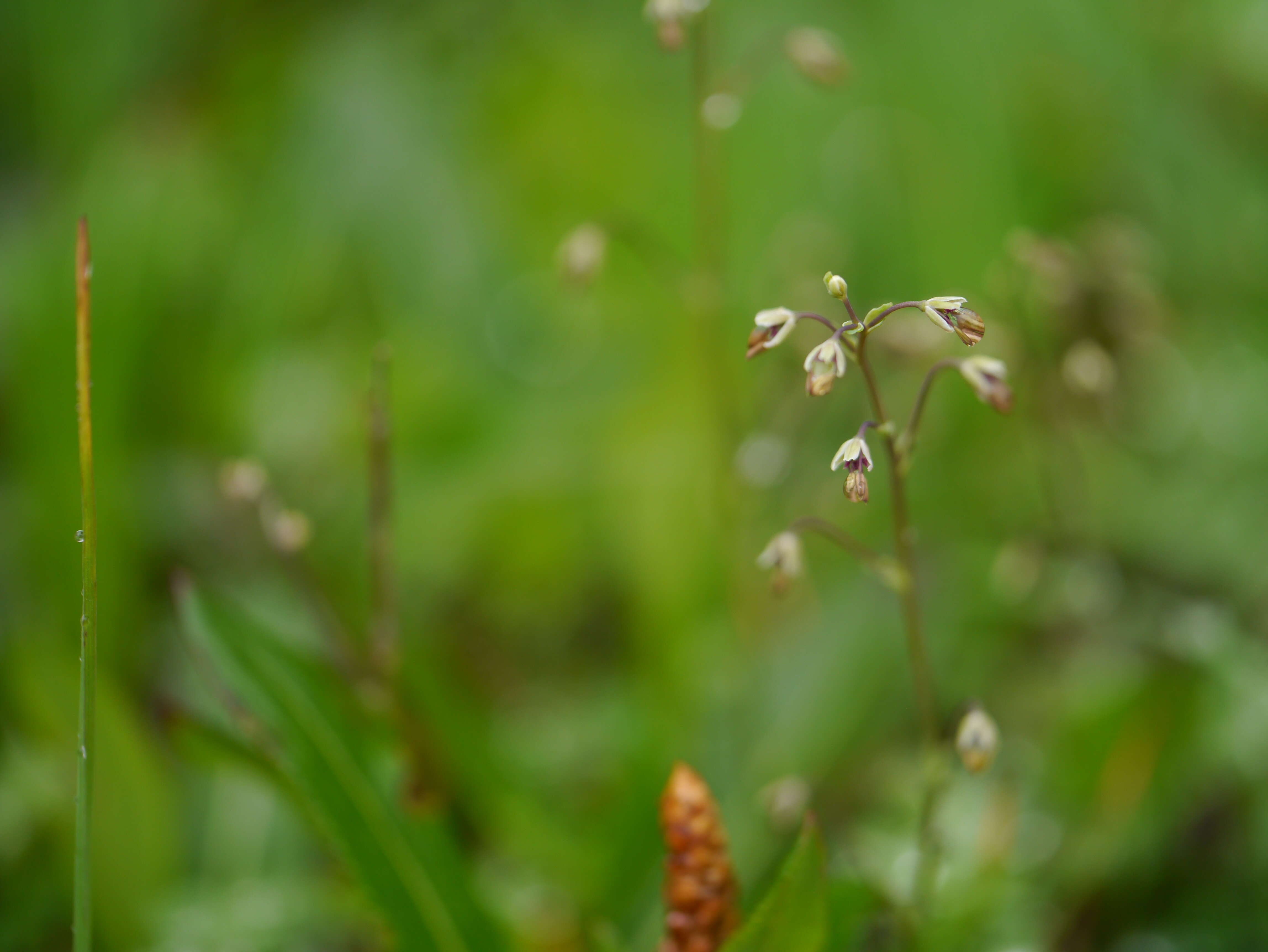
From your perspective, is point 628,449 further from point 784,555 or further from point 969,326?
point 969,326

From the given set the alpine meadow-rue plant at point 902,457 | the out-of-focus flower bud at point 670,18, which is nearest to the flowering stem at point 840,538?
the alpine meadow-rue plant at point 902,457

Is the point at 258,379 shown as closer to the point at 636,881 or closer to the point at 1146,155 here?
the point at 636,881

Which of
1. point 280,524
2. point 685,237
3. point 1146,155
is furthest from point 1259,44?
point 280,524

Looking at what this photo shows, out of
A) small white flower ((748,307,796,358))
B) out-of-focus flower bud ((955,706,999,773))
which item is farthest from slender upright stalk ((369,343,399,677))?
out-of-focus flower bud ((955,706,999,773))

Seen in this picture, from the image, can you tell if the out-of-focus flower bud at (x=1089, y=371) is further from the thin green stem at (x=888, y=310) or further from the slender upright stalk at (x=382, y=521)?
the slender upright stalk at (x=382, y=521)

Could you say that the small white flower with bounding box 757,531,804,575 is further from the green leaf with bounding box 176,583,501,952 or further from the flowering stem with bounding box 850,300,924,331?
the green leaf with bounding box 176,583,501,952

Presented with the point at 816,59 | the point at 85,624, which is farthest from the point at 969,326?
the point at 85,624

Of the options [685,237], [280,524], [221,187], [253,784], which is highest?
[221,187]
